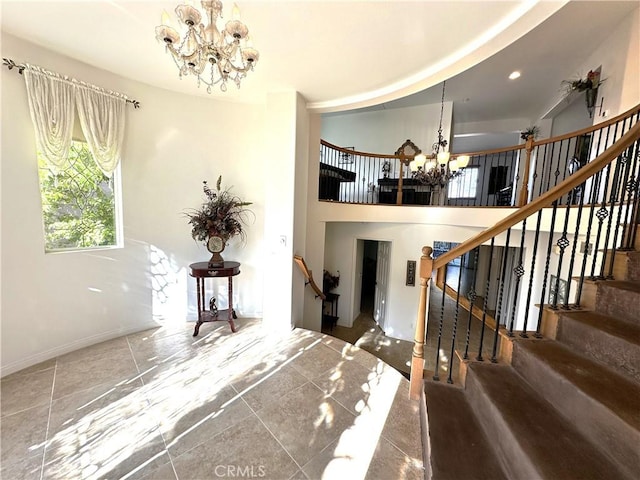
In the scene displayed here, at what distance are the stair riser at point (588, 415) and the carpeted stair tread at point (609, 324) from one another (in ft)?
1.38

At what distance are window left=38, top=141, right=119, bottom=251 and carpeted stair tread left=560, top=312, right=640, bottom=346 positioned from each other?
4574 millimetres

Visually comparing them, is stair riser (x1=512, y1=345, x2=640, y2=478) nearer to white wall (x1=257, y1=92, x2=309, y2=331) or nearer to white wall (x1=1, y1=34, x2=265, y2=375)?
white wall (x1=257, y1=92, x2=309, y2=331)

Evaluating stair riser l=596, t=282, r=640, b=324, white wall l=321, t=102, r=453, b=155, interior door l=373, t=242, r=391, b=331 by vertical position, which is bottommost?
interior door l=373, t=242, r=391, b=331

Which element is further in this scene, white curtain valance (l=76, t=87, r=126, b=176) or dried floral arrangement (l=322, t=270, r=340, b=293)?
dried floral arrangement (l=322, t=270, r=340, b=293)

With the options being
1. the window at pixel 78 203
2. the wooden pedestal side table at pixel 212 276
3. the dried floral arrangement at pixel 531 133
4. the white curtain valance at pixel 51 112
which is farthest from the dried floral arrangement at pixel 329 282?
the white curtain valance at pixel 51 112

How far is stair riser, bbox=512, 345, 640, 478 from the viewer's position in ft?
3.44

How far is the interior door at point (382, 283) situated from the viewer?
6.41 metres

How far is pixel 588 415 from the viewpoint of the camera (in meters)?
1.21

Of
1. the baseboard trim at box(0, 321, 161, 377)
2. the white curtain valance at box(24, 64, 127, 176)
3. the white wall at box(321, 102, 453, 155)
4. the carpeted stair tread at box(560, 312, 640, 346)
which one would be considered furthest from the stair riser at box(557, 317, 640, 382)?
the white wall at box(321, 102, 453, 155)

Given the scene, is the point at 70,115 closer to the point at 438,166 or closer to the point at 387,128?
the point at 438,166

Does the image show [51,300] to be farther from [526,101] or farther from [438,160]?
[526,101]

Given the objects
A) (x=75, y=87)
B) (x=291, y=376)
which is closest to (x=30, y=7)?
(x=75, y=87)

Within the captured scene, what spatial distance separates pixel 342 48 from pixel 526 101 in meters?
6.28

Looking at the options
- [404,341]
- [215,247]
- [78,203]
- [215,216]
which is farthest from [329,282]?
[78,203]
